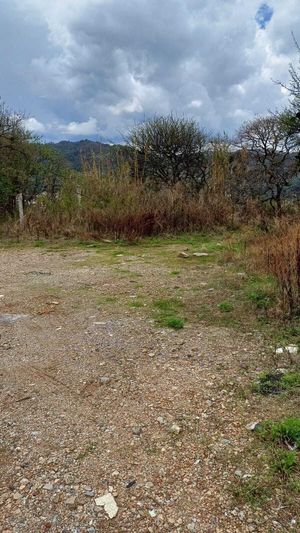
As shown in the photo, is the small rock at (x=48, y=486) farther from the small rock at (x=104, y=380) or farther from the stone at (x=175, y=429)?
the small rock at (x=104, y=380)

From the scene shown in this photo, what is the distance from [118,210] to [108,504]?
9.13 metres

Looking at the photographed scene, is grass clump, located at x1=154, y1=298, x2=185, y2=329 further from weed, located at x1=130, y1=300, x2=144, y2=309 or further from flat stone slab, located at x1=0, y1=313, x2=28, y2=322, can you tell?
Answer: flat stone slab, located at x1=0, y1=313, x2=28, y2=322

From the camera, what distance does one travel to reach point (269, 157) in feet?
44.0

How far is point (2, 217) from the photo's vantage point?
46.1 ft

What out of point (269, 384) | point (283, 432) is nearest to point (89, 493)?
point (283, 432)

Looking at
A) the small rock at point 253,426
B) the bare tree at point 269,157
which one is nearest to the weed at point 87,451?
the small rock at point 253,426

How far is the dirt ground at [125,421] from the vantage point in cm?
164

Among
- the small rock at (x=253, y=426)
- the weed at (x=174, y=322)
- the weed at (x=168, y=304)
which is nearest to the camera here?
the small rock at (x=253, y=426)

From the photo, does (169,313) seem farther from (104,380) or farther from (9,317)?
(9,317)

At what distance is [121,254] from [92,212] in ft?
9.36

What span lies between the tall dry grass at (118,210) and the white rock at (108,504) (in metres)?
8.57

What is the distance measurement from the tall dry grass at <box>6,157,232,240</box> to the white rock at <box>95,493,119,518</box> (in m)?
8.57

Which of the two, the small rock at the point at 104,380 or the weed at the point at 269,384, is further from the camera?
the small rock at the point at 104,380

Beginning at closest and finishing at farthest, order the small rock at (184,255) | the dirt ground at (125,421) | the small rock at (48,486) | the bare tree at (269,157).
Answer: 1. the dirt ground at (125,421)
2. the small rock at (48,486)
3. the small rock at (184,255)
4. the bare tree at (269,157)
